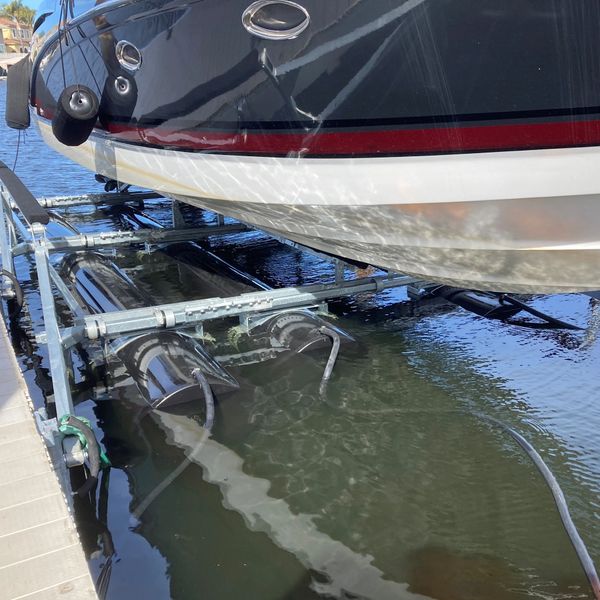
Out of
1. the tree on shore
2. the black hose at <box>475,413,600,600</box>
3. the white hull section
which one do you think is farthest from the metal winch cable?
the tree on shore

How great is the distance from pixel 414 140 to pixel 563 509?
58.8 inches

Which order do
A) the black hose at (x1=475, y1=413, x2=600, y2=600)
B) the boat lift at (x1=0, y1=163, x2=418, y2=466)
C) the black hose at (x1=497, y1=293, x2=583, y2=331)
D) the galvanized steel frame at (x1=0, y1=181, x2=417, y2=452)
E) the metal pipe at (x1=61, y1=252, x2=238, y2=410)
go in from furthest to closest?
the black hose at (x1=497, y1=293, x2=583, y2=331), the metal pipe at (x1=61, y1=252, x2=238, y2=410), the galvanized steel frame at (x1=0, y1=181, x2=417, y2=452), the boat lift at (x1=0, y1=163, x2=418, y2=466), the black hose at (x1=475, y1=413, x2=600, y2=600)

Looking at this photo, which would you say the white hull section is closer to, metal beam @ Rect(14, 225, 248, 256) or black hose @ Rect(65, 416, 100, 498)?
black hose @ Rect(65, 416, 100, 498)

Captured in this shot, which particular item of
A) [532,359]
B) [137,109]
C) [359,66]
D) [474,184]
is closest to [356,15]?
[359,66]

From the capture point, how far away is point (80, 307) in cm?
383

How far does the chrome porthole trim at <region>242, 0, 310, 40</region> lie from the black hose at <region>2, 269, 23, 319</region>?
2.59 meters

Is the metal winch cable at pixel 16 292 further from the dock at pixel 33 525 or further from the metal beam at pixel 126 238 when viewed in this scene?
the dock at pixel 33 525

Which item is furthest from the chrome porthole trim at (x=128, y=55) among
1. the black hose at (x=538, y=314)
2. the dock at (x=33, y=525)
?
the black hose at (x=538, y=314)

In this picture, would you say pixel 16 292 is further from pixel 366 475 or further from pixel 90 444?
pixel 366 475

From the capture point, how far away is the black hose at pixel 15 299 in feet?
14.7

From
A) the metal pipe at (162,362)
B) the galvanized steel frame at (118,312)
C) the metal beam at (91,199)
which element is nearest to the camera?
the galvanized steel frame at (118,312)

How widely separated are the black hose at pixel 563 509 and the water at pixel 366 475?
5cm

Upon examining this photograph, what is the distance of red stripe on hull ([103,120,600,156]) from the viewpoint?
2326 mm

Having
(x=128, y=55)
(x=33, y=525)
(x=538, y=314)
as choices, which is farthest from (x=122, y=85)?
(x=538, y=314)
